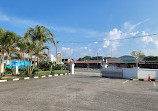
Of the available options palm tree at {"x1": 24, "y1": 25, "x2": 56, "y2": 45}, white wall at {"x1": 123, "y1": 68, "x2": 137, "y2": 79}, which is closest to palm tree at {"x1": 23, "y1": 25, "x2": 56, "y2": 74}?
palm tree at {"x1": 24, "y1": 25, "x2": 56, "y2": 45}

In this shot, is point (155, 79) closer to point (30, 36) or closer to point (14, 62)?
point (30, 36)

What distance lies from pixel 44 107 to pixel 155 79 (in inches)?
564

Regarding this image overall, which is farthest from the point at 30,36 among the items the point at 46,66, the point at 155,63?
the point at 155,63

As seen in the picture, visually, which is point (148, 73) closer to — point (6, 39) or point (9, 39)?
point (9, 39)

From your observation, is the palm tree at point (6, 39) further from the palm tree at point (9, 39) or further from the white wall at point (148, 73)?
the white wall at point (148, 73)

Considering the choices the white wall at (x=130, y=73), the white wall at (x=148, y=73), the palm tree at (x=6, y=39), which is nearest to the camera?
the palm tree at (x=6, y=39)

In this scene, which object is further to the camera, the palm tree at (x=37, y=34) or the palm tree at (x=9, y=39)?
the palm tree at (x=37, y=34)

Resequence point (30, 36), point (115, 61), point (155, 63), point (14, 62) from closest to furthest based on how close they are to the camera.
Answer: point (30, 36), point (14, 62), point (155, 63), point (115, 61)

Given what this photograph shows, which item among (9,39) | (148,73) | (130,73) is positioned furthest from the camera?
(130,73)

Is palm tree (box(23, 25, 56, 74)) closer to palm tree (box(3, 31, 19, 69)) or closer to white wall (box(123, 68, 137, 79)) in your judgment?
palm tree (box(3, 31, 19, 69))

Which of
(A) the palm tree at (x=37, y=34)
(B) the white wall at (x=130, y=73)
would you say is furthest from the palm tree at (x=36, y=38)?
(B) the white wall at (x=130, y=73)

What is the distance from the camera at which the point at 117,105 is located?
5.35m

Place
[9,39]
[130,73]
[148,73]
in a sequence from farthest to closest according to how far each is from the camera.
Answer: [130,73]
[148,73]
[9,39]

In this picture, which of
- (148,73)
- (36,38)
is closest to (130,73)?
(148,73)
